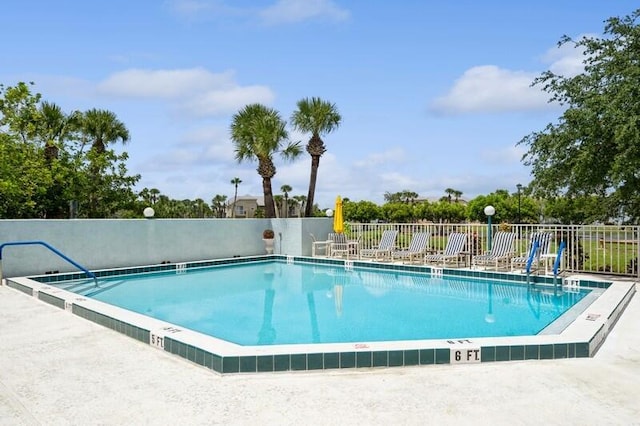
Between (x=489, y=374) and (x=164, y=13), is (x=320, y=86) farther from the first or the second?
(x=489, y=374)

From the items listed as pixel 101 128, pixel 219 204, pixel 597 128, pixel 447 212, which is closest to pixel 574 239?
pixel 597 128

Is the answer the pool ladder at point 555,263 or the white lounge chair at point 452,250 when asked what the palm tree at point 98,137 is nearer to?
the white lounge chair at point 452,250

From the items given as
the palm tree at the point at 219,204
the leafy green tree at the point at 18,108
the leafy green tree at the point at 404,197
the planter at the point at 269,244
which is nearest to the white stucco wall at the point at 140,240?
the planter at the point at 269,244

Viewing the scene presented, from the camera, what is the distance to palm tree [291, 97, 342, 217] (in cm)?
2150

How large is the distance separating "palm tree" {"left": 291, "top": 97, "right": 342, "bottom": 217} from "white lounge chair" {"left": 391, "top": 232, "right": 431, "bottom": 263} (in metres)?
8.80

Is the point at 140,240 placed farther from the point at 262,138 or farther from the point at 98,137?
the point at 98,137

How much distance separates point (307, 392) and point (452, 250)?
9730mm

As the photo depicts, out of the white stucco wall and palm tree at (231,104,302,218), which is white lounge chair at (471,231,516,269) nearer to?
the white stucco wall

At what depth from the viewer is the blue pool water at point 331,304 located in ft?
21.7

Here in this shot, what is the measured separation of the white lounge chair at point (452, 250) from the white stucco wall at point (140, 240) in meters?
4.73

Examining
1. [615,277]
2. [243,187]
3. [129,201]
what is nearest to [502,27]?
[615,277]

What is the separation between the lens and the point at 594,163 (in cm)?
1132

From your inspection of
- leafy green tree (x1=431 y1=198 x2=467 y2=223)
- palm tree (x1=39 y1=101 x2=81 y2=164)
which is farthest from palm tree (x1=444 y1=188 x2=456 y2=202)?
palm tree (x1=39 y1=101 x2=81 y2=164)

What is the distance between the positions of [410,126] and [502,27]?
17.6 feet
